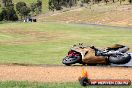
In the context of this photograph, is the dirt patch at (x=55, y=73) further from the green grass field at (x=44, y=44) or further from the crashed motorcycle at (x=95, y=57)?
the green grass field at (x=44, y=44)

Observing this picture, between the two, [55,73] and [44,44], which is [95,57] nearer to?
[55,73]

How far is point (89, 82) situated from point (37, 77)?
3061mm

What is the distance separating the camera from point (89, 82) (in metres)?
11.5

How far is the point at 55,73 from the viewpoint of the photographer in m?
14.9

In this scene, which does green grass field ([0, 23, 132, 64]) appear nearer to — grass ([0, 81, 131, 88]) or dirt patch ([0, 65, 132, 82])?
dirt patch ([0, 65, 132, 82])

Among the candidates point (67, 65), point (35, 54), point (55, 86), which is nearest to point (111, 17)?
point (35, 54)

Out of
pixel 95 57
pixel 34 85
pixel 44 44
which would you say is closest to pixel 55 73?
pixel 34 85

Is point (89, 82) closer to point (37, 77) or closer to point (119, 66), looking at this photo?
point (37, 77)

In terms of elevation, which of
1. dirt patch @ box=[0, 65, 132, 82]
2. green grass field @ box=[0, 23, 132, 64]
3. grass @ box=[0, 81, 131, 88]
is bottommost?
green grass field @ box=[0, 23, 132, 64]

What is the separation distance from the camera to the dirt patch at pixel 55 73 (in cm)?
1381

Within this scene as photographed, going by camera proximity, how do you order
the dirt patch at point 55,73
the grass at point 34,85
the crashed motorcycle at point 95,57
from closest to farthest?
the grass at point 34,85
the dirt patch at point 55,73
the crashed motorcycle at point 95,57

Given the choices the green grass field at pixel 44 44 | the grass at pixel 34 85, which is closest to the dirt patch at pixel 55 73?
the grass at pixel 34 85

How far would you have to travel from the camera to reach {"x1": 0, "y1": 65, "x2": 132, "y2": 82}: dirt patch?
1381 cm

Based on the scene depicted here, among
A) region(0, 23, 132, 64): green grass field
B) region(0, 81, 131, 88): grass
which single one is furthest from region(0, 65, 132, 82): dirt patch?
region(0, 23, 132, 64): green grass field
